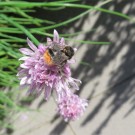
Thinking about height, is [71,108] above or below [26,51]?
below

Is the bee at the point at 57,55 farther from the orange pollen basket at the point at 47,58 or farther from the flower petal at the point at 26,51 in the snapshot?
the flower petal at the point at 26,51

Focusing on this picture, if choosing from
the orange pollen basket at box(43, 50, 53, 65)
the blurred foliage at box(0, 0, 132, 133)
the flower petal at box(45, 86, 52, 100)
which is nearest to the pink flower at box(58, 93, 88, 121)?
the blurred foliage at box(0, 0, 132, 133)

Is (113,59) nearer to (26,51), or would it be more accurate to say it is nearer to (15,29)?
(15,29)

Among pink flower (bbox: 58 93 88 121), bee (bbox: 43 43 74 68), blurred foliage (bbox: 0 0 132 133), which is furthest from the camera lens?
pink flower (bbox: 58 93 88 121)

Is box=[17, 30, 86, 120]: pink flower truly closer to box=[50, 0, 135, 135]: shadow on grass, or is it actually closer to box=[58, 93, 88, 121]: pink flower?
box=[58, 93, 88, 121]: pink flower

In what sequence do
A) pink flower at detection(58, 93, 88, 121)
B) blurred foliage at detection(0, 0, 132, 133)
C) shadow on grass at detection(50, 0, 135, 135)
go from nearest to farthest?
blurred foliage at detection(0, 0, 132, 133), pink flower at detection(58, 93, 88, 121), shadow on grass at detection(50, 0, 135, 135)

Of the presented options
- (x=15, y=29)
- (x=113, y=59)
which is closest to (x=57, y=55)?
(x=15, y=29)

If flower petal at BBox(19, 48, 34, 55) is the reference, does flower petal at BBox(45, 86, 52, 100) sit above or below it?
below

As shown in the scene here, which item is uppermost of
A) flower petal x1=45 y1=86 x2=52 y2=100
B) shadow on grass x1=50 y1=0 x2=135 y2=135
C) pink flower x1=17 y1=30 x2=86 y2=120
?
pink flower x1=17 y1=30 x2=86 y2=120

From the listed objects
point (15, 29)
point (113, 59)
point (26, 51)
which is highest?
point (26, 51)

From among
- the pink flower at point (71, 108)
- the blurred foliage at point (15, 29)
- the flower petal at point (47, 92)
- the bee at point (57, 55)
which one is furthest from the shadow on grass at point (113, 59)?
the bee at point (57, 55)
